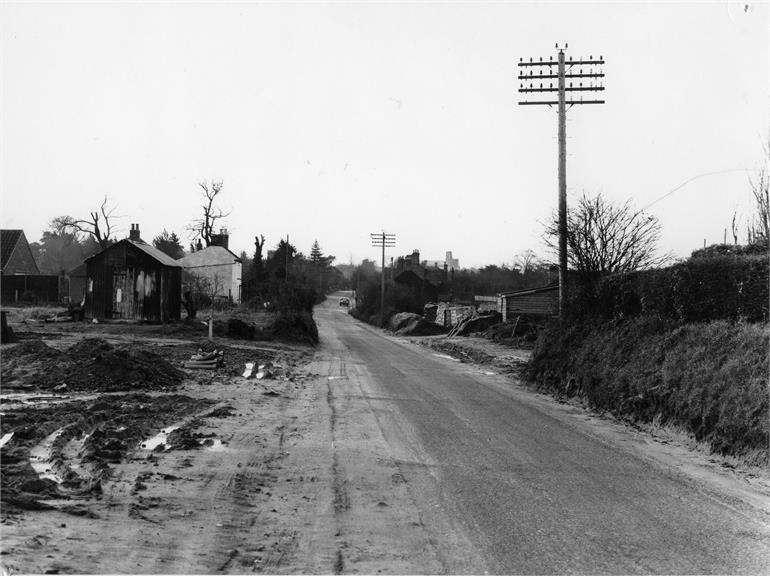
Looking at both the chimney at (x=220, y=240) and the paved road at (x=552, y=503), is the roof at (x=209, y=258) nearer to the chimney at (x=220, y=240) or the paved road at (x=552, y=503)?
the chimney at (x=220, y=240)

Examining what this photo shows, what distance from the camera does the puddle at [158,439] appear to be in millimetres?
8119

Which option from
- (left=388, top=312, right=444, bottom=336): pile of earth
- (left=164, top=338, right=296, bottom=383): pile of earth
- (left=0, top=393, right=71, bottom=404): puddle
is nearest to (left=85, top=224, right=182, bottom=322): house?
(left=164, top=338, right=296, bottom=383): pile of earth

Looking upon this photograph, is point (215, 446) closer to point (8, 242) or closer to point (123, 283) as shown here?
point (123, 283)

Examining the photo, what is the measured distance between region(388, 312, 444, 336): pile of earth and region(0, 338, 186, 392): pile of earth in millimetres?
35399

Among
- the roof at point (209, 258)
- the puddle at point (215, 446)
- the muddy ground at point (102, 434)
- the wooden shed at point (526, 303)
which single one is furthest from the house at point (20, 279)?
the puddle at point (215, 446)

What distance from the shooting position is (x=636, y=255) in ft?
72.5

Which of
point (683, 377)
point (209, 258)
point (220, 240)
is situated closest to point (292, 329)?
point (683, 377)

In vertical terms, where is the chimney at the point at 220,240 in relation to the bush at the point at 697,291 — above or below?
above

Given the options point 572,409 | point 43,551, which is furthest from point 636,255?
Result: point 43,551

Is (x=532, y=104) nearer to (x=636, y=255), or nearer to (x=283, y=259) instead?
(x=636, y=255)

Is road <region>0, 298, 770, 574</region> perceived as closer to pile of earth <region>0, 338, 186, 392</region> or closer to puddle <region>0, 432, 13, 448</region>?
puddle <region>0, 432, 13, 448</region>

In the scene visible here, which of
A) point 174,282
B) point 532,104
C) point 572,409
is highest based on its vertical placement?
point 532,104

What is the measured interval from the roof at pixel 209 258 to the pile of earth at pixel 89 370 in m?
50.2

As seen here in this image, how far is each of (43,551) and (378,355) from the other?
23.3 metres
